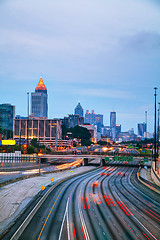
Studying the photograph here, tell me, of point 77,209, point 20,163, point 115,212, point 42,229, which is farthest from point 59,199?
point 20,163

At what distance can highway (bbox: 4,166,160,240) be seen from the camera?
78.6ft

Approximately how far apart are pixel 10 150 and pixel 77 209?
82227mm

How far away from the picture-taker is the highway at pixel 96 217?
23953mm

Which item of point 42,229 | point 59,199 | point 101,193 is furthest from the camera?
point 101,193

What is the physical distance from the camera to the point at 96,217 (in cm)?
2967

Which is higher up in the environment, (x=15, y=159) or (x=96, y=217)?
(x=96, y=217)

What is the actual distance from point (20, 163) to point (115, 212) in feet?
227

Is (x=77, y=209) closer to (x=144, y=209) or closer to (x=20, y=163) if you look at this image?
(x=144, y=209)

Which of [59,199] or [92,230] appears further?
[59,199]

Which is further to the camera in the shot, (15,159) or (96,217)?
(15,159)

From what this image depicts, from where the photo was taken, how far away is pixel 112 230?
2508cm

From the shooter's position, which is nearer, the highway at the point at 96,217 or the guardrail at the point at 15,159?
the highway at the point at 96,217

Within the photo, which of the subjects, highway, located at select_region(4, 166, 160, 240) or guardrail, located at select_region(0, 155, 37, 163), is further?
guardrail, located at select_region(0, 155, 37, 163)

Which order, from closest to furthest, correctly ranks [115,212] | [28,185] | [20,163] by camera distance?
[115,212]
[28,185]
[20,163]
